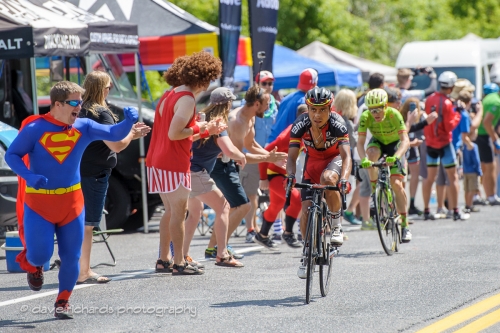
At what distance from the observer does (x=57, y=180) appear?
6762 mm

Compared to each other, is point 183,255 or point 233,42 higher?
point 233,42

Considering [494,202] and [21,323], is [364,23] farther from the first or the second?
[21,323]

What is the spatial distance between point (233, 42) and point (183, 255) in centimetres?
568

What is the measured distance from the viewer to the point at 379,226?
32.8 ft

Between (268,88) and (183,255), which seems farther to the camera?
(268,88)

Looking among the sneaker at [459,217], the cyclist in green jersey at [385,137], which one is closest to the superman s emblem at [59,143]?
the cyclist in green jersey at [385,137]

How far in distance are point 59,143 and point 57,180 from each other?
27cm

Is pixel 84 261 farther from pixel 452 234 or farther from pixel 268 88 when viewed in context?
pixel 452 234

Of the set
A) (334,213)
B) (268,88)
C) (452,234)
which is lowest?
(452,234)

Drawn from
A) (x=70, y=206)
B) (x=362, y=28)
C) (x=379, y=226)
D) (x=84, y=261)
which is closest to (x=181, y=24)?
(x=379, y=226)

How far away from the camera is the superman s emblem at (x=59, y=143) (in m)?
6.74

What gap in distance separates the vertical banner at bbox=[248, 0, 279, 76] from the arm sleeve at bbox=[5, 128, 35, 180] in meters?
7.62

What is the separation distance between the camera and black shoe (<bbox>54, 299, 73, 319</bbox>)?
679 cm

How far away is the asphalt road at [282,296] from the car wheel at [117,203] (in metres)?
1.91
